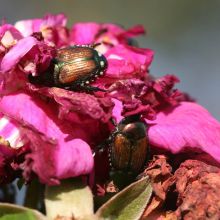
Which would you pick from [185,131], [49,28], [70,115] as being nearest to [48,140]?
[70,115]

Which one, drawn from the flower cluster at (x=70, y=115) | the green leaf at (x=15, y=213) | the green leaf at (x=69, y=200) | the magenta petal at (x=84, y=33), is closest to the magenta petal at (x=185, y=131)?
the flower cluster at (x=70, y=115)

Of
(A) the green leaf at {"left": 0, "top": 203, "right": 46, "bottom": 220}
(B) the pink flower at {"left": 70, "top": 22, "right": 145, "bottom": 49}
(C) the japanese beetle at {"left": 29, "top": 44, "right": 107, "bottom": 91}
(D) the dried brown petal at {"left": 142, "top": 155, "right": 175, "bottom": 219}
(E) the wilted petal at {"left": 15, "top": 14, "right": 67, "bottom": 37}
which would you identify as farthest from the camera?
(B) the pink flower at {"left": 70, "top": 22, "right": 145, "bottom": 49}

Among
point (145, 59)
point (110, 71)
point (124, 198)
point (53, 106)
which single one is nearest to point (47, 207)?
point (124, 198)

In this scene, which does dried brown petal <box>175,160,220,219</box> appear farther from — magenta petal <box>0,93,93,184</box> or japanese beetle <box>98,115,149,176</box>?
magenta petal <box>0,93,93,184</box>

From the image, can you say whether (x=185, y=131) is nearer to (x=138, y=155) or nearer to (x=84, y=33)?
(x=138, y=155)

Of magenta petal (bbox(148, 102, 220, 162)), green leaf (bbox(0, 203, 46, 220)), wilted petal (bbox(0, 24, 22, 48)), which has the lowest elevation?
green leaf (bbox(0, 203, 46, 220))

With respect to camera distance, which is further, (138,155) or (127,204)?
(138,155)

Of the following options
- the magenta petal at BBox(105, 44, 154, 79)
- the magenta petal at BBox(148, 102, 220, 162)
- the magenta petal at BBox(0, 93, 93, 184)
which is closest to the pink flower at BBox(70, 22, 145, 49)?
the magenta petal at BBox(105, 44, 154, 79)
